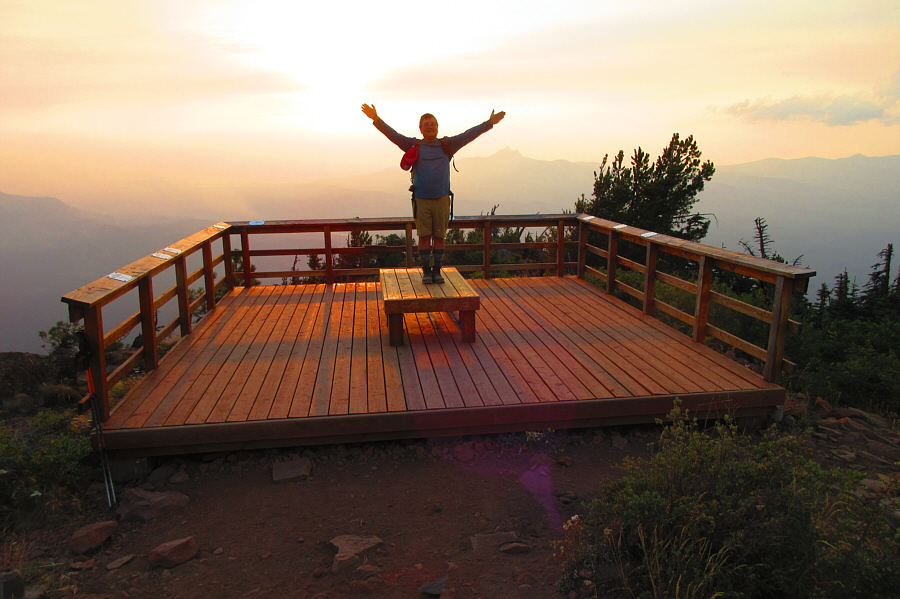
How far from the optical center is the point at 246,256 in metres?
7.42

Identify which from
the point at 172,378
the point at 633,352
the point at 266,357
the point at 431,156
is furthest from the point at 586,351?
the point at 172,378

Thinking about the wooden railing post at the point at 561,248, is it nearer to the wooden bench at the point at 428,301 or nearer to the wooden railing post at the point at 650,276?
the wooden railing post at the point at 650,276

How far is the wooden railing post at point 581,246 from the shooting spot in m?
7.78

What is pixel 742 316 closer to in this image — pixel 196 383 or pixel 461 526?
pixel 461 526

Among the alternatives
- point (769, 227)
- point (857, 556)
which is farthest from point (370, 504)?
point (769, 227)

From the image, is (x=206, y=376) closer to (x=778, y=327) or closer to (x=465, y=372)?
(x=465, y=372)

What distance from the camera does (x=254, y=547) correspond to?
2.91m

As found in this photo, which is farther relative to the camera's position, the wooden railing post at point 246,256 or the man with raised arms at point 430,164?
the wooden railing post at point 246,256

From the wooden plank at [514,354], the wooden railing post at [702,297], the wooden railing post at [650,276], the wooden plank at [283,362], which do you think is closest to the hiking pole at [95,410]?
the wooden plank at [283,362]

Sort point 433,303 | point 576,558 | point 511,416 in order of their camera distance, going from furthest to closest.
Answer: point 433,303
point 511,416
point 576,558

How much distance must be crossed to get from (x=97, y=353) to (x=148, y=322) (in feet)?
3.06

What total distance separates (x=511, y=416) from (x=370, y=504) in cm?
107

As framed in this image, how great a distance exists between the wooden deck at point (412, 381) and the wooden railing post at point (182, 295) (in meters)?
0.11

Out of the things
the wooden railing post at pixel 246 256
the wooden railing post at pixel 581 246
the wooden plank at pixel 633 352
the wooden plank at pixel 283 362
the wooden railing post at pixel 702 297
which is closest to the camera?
the wooden plank at pixel 283 362
